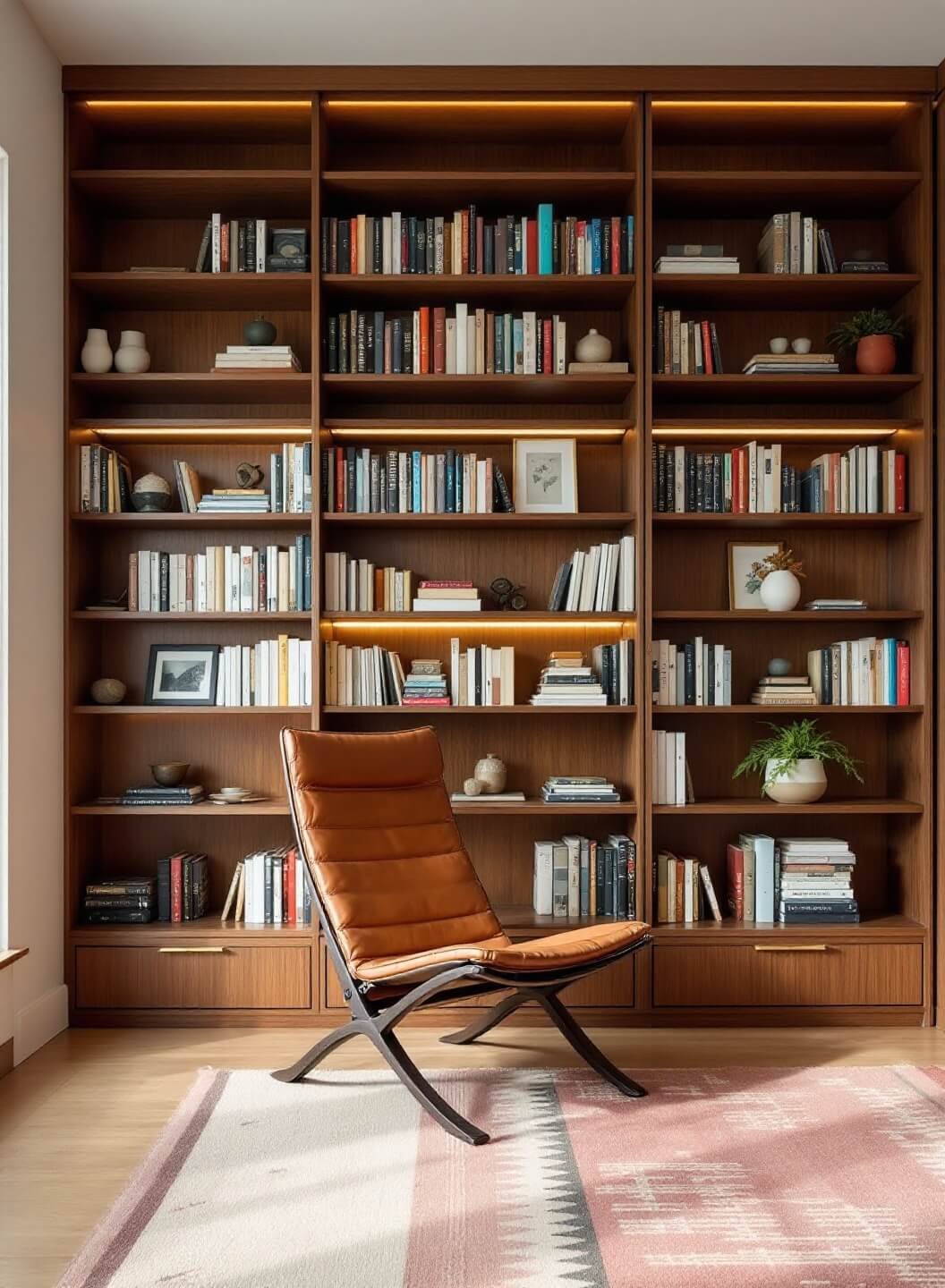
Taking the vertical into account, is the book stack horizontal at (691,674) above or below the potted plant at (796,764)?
above

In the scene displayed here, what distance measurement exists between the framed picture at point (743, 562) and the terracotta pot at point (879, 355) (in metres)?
0.65

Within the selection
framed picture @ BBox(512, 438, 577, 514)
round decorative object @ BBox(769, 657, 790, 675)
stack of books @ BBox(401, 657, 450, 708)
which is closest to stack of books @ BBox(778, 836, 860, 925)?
round decorative object @ BBox(769, 657, 790, 675)

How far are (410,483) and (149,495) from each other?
2.82 ft

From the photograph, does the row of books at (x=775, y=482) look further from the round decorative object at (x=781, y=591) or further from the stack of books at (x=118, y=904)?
the stack of books at (x=118, y=904)

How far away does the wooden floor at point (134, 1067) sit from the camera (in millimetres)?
2465

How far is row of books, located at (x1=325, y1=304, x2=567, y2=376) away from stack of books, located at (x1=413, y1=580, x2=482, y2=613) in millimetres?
700

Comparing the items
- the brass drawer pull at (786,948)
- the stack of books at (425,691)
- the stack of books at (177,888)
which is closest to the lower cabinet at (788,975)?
the brass drawer pull at (786,948)

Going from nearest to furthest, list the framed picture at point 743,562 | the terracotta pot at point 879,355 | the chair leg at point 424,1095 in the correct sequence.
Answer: the chair leg at point 424,1095, the terracotta pot at point 879,355, the framed picture at point 743,562

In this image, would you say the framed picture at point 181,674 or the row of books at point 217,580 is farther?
the framed picture at point 181,674

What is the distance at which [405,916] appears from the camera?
3.22 meters

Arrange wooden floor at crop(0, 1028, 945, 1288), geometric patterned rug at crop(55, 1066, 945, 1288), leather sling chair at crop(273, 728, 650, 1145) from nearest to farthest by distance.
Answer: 1. geometric patterned rug at crop(55, 1066, 945, 1288)
2. wooden floor at crop(0, 1028, 945, 1288)
3. leather sling chair at crop(273, 728, 650, 1145)

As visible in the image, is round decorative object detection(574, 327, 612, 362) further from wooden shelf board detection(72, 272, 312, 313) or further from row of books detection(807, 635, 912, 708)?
row of books detection(807, 635, 912, 708)

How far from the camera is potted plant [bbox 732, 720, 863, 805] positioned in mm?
3883

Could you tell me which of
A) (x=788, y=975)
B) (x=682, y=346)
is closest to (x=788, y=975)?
(x=788, y=975)
